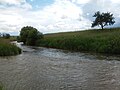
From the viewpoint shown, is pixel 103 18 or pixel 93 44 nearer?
pixel 93 44

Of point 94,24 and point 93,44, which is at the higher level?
point 94,24

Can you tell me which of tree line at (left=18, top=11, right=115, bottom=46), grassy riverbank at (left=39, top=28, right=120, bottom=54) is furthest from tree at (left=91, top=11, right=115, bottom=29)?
grassy riverbank at (left=39, top=28, right=120, bottom=54)

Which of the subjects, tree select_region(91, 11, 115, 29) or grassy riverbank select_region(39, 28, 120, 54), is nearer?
grassy riverbank select_region(39, 28, 120, 54)

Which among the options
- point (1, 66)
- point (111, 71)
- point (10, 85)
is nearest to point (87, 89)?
point (10, 85)

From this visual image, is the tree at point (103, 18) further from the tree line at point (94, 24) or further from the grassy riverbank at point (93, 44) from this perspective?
the grassy riverbank at point (93, 44)

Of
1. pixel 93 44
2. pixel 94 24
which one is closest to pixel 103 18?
pixel 94 24

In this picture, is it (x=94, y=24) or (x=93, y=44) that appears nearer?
(x=93, y=44)

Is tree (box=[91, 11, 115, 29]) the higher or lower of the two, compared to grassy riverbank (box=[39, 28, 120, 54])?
higher

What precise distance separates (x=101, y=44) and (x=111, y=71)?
2932 centimetres

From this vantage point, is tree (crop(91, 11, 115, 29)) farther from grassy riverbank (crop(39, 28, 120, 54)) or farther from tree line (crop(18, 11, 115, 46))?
grassy riverbank (crop(39, 28, 120, 54))

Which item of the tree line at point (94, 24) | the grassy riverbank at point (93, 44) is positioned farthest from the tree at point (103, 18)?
the grassy riverbank at point (93, 44)

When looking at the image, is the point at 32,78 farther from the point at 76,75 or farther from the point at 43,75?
the point at 76,75

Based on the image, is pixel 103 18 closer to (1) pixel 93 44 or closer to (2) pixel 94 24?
(2) pixel 94 24

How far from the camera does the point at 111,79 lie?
2483 centimetres
